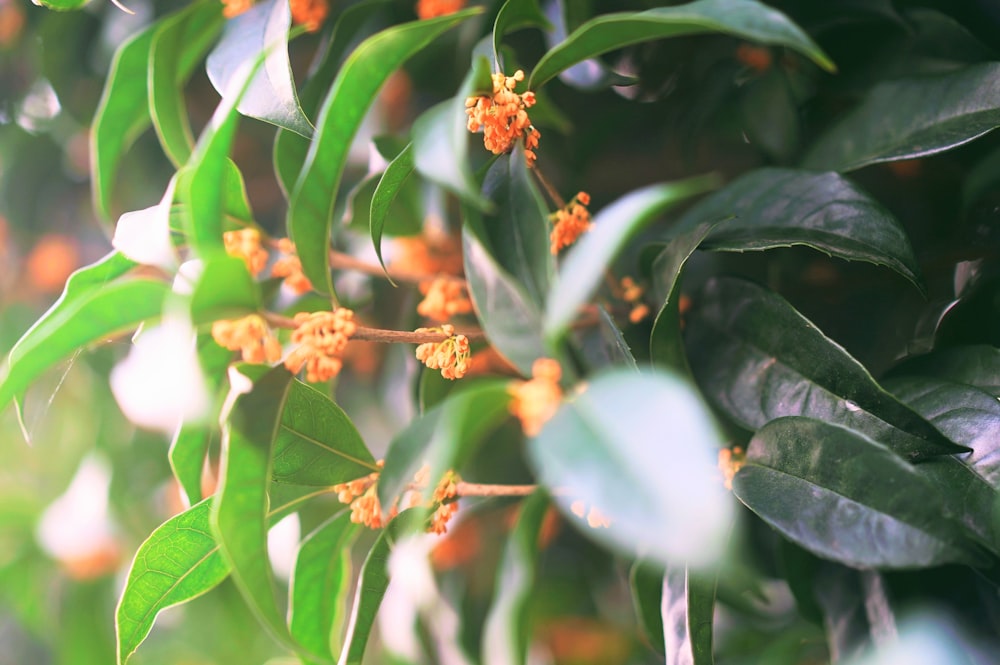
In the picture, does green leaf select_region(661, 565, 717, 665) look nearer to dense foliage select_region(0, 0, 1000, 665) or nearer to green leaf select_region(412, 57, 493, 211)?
dense foliage select_region(0, 0, 1000, 665)

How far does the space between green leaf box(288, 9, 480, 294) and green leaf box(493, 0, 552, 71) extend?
Answer: 3cm

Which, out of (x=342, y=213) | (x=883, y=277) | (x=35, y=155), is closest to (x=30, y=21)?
(x=35, y=155)

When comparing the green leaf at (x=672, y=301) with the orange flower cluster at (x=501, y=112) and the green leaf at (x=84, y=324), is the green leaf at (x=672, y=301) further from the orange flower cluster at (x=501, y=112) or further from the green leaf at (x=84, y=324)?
the green leaf at (x=84, y=324)

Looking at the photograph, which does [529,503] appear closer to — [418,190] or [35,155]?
[418,190]

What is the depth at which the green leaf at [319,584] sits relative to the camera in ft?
1.63

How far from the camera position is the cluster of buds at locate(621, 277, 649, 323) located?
579 millimetres

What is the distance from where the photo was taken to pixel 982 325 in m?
0.50

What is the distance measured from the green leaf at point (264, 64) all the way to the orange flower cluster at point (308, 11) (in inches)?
3.3

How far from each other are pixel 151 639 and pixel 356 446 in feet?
2.73

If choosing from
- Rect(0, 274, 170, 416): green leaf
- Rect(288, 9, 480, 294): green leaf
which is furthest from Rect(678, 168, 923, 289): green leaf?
Rect(0, 274, 170, 416): green leaf

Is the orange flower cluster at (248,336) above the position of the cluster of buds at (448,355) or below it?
above

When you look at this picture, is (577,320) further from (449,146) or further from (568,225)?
(449,146)

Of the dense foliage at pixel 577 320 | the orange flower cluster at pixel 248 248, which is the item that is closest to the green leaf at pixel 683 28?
the dense foliage at pixel 577 320

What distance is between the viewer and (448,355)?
0.42 metres
